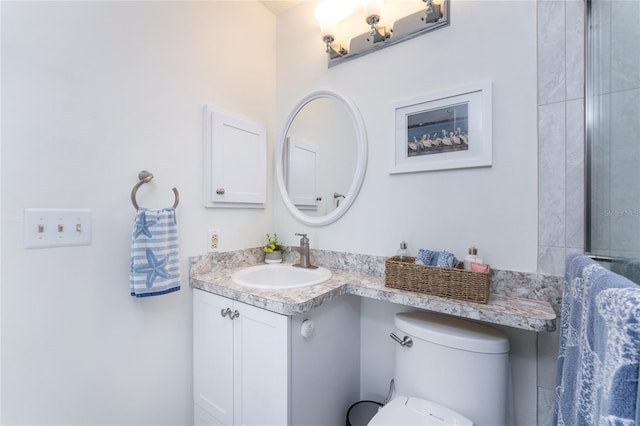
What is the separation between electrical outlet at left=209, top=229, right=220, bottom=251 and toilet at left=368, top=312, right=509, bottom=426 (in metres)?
1.00

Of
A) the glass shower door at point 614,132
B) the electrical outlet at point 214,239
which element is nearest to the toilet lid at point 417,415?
the glass shower door at point 614,132

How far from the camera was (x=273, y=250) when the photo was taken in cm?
160

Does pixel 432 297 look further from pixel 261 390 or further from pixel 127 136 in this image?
pixel 127 136

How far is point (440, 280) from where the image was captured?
0.99m

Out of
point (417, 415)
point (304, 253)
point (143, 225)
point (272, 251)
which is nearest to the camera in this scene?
point (417, 415)

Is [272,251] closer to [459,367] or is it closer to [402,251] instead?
[402,251]

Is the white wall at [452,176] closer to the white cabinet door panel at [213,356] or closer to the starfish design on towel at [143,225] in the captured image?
the white cabinet door panel at [213,356]

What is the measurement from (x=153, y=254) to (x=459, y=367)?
1205 millimetres

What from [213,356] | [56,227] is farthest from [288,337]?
[56,227]

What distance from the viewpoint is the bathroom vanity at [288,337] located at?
0.92 meters

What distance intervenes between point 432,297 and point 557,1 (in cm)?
117

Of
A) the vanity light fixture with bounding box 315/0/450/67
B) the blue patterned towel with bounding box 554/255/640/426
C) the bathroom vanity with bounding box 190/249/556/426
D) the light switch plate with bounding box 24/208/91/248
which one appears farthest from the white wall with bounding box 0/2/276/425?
the blue patterned towel with bounding box 554/255/640/426

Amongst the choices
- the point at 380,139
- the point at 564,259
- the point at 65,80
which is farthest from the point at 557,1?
the point at 65,80

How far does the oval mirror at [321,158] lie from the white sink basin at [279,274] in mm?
282
